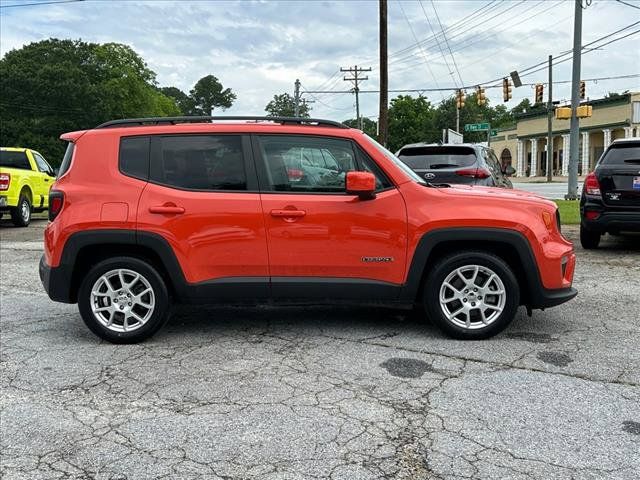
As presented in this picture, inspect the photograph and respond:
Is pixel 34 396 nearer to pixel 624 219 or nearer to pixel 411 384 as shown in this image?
pixel 411 384

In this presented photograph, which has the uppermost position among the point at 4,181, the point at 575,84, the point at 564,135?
the point at 575,84

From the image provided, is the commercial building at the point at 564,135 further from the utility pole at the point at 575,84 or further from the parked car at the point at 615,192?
the parked car at the point at 615,192

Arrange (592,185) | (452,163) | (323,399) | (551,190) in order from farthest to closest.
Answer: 1. (551,190)
2. (452,163)
3. (592,185)
4. (323,399)

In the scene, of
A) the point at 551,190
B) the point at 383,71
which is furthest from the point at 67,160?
the point at 551,190

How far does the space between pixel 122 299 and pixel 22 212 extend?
37.0 feet

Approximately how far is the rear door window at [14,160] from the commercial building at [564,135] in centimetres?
5176

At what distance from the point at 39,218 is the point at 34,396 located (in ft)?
49.9

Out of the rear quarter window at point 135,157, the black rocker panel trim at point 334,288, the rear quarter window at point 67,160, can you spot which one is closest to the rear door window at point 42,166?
the rear quarter window at point 67,160

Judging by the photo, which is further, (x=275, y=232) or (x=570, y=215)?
(x=570, y=215)

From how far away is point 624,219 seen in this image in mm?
8508

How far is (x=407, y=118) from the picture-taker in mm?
89375

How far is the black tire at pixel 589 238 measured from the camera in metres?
9.45

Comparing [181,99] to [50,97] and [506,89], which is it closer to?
[50,97]

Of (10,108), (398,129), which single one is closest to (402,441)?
(10,108)
